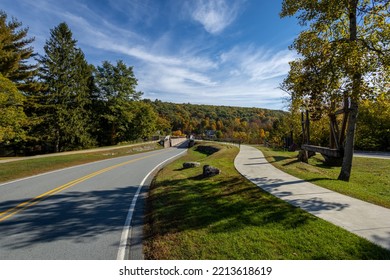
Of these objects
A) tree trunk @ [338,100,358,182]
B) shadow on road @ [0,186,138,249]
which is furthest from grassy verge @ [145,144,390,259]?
tree trunk @ [338,100,358,182]

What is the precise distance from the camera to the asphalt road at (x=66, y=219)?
4316 millimetres

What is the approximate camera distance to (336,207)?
627 centimetres

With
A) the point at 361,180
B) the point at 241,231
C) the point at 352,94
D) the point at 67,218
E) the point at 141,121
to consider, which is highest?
the point at 352,94

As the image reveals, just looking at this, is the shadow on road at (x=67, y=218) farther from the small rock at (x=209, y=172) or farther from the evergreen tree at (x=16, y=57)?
the evergreen tree at (x=16, y=57)

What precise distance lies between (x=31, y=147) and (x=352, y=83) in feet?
121

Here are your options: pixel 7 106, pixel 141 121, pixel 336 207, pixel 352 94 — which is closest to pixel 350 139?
pixel 352 94

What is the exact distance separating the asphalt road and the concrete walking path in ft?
16.1

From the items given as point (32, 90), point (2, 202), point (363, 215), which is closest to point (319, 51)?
point (363, 215)

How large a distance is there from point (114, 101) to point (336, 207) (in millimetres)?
38546

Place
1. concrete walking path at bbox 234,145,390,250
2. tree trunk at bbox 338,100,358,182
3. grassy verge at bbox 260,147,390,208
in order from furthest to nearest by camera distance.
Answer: tree trunk at bbox 338,100,358,182 < grassy verge at bbox 260,147,390,208 < concrete walking path at bbox 234,145,390,250

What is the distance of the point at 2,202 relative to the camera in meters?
7.27

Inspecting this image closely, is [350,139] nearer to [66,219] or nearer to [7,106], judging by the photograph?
[66,219]

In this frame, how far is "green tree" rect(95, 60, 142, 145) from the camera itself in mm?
38531

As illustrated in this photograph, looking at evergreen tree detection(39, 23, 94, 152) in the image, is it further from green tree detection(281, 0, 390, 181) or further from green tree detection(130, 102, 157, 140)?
green tree detection(281, 0, 390, 181)
